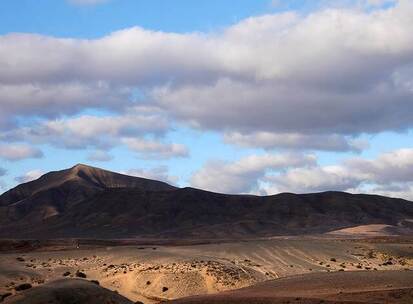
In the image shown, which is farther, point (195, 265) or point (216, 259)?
point (216, 259)

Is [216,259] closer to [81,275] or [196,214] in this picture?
[81,275]

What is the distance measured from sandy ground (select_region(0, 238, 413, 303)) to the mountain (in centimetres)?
7241

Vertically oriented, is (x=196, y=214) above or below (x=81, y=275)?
above

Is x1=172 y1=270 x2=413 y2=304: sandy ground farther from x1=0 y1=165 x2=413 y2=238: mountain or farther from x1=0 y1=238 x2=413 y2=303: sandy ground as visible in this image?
x1=0 y1=165 x2=413 y2=238: mountain

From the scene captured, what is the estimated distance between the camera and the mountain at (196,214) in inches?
5645

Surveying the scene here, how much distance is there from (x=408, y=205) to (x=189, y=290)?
13695 centimetres

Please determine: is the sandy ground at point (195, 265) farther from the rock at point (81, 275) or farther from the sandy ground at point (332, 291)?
the sandy ground at point (332, 291)

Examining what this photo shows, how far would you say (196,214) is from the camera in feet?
515

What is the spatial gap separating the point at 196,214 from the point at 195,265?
110 meters

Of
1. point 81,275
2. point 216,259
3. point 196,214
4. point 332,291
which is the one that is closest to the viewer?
point 332,291

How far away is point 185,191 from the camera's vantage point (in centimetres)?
17125

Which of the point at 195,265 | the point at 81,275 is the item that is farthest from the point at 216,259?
the point at 81,275

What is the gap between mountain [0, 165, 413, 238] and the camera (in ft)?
470

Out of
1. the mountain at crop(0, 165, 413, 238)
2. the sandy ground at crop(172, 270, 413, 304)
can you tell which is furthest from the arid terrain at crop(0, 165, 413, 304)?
the mountain at crop(0, 165, 413, 238)
